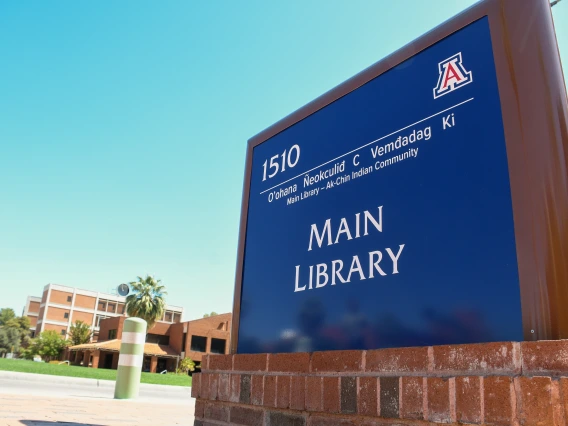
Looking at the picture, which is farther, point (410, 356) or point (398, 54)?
point (398, 54)

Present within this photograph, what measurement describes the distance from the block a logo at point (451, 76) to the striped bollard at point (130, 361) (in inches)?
333

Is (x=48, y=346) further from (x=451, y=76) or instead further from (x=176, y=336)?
(x=451, y=76)

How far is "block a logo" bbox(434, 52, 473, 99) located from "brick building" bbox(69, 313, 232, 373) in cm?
5659

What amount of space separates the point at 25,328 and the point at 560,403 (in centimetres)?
10488

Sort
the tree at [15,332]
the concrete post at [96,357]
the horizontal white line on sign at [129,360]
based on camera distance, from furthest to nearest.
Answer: the tree at [15,332] < the concrete post at [96,357] < the horizontal white line on sign at [129,360]

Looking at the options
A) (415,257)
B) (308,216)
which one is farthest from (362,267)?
(308,216)

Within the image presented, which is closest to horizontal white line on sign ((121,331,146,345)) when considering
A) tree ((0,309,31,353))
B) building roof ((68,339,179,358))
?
→ building roof ((68,339,179,358))

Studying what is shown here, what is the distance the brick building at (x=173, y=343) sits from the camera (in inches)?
2248

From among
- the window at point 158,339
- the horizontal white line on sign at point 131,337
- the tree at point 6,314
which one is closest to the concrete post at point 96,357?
the window at point 158,339

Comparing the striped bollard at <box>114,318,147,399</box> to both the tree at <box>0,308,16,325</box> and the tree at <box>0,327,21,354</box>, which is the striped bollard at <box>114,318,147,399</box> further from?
the tree at <box>0,308,16,325</box>

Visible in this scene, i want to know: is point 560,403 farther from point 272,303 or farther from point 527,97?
point 272,303

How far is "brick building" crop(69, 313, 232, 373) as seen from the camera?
57094mm

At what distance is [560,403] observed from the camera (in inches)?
47.9

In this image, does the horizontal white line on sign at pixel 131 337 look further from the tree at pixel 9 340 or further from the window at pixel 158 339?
the tree at pixel 9 340
